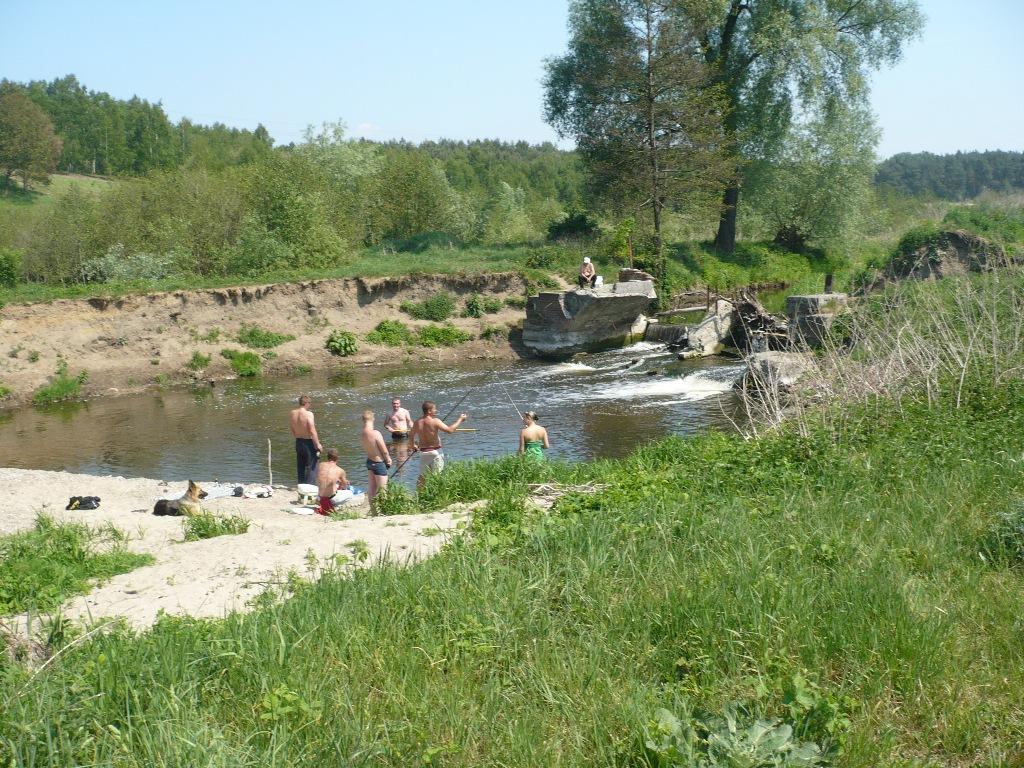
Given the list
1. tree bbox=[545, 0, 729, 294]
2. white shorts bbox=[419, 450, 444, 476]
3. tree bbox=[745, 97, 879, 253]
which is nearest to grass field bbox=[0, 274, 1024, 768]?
white shorts bbox=[419, 450, 444, 476]

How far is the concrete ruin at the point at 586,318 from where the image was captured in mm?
28078

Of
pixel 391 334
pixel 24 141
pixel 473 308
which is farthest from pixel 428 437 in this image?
pixel 24 141

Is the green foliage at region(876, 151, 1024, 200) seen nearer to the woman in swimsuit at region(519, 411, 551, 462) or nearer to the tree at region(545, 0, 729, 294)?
the tree at region(545, 0, 729, 294)

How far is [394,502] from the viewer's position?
32.6ft

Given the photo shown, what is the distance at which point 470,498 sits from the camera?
10047 mm

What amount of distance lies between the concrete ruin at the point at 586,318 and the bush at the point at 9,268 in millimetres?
16883

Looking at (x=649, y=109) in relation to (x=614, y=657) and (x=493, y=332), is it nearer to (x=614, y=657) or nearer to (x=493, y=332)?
(x=493, y=332)

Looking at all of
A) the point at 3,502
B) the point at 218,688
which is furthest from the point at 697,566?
the point at 3,502

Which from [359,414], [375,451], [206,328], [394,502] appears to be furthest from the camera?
[206,328]

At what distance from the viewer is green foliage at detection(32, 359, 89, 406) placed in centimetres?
2300

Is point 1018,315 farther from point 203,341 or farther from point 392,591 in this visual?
point 203,341

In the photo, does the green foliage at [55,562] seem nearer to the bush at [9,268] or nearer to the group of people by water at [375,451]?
the group of people by water at [375,451]

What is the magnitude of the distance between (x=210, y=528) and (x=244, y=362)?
17.8 m

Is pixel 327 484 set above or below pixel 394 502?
below
